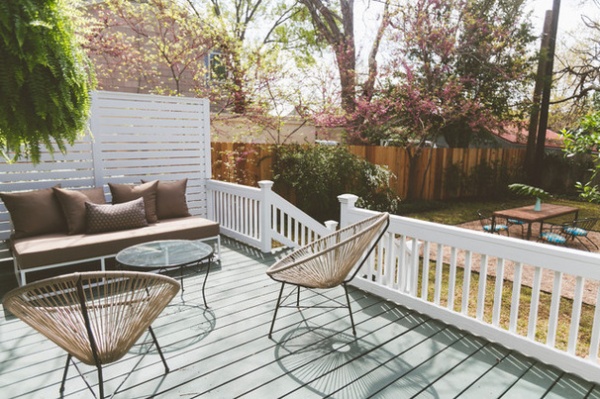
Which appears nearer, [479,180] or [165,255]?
[165,255]

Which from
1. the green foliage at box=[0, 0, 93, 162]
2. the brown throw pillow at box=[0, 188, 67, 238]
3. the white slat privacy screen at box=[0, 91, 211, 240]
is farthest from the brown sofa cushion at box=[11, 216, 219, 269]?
the green foliage at box=[0, 0, 93, 162]

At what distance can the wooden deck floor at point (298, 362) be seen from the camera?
88.0 inches

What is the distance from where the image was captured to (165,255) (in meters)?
3.29

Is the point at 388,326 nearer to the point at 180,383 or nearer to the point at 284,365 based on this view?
the point at 284,365

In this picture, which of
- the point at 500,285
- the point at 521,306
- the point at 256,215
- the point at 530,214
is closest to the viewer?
the point at 500,285

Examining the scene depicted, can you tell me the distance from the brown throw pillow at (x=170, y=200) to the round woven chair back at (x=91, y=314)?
2805mm

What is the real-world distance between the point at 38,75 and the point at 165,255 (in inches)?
79.1

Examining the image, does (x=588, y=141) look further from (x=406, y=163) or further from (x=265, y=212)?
(x=406, y=163)

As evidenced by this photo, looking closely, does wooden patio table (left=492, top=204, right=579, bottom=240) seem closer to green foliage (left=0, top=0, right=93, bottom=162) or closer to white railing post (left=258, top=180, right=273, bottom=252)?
white railing post (left=258, top=180, right=273, bottom=252)

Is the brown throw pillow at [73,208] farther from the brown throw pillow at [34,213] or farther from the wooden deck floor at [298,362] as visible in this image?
the wooden deck floor at [298,362]

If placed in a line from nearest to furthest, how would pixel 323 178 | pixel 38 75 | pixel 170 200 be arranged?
pixel 38 75
pixel 170 200
pixel 323 178

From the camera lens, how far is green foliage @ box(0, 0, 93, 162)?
1.39 m

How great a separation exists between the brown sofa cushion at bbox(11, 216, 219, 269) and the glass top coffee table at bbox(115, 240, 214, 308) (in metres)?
0.45

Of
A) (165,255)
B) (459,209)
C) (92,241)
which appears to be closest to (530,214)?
(459,209)
